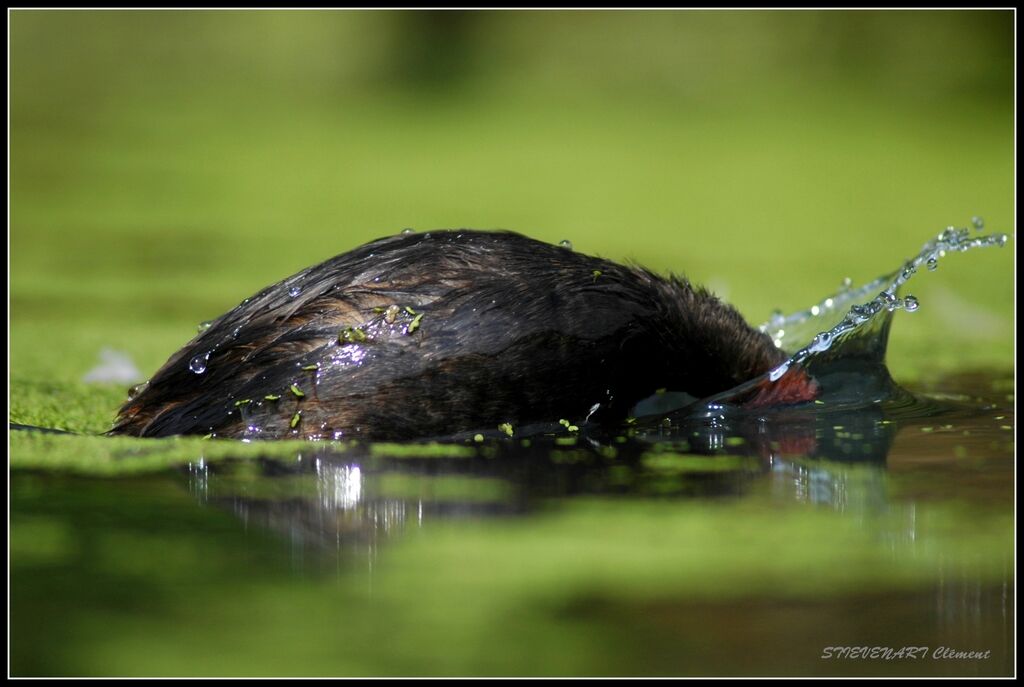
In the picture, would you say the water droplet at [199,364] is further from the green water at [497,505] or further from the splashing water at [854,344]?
the splashing water at [854,344]

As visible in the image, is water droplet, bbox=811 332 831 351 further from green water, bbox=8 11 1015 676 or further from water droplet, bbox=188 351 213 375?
water droplet, bbox=188 351 213 375

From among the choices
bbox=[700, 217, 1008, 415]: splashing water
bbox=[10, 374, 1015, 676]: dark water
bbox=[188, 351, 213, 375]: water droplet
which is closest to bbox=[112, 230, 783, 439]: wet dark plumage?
bbox=[188, 351, 213, 375]: water droplet

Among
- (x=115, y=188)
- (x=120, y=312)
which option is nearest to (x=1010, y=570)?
(x=120, y=312)

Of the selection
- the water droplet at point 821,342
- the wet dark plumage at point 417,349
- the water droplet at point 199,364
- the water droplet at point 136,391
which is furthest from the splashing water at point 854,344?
the water droplet at point 136,391

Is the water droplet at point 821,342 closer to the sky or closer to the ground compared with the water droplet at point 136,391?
closer to the sky

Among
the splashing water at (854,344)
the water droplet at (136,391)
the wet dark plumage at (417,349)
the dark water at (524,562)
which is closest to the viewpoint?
the dark water at (524,562)

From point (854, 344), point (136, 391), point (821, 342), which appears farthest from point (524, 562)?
point (854, 344)
